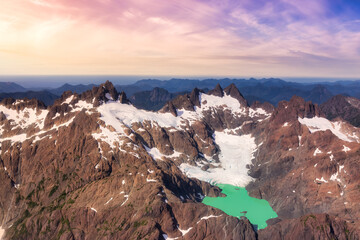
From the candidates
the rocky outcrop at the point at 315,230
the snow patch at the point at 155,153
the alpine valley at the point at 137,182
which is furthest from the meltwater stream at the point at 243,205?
the snow patch at the point at 155,153

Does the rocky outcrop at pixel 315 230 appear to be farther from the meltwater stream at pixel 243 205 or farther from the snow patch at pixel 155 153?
the snow patch at pixel 155 153

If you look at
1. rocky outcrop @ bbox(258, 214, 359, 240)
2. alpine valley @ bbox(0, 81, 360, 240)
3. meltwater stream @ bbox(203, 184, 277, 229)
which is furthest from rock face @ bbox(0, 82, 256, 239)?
rocky outcrop @ bbox(258, 214, 359, 240)

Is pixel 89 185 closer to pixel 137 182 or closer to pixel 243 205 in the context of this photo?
pixel 137 182

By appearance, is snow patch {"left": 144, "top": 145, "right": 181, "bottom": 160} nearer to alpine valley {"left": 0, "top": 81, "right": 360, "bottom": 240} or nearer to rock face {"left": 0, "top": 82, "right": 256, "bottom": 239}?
alpine valley {"left": 0, "top": 81, "right": 360, "bottom": 240}

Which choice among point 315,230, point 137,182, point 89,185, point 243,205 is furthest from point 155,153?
point 315,230

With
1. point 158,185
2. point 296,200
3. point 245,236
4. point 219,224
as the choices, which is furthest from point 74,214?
point 296,200

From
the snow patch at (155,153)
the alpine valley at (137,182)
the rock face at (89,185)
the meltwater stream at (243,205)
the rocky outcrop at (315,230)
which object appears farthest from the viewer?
the snow patch at (155,153)
